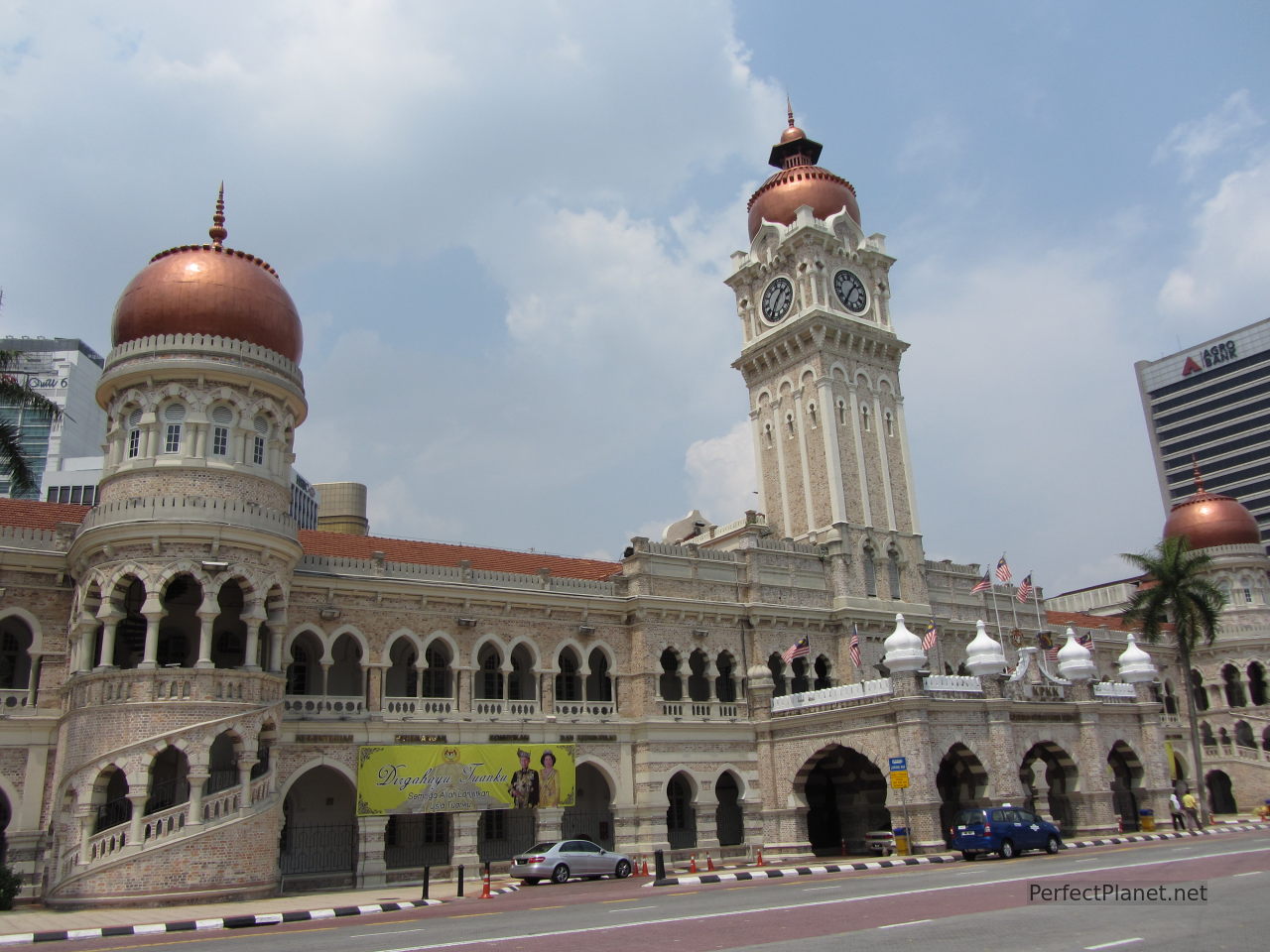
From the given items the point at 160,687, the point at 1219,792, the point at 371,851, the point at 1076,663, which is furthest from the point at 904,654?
the point at 1219,792

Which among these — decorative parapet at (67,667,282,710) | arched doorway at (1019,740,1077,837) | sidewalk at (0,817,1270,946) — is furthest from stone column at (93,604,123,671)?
arched doorway at (1019,740,1077,837)

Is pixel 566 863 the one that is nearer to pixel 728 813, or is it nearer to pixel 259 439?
pixel 728 813

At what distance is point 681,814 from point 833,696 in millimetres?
6745

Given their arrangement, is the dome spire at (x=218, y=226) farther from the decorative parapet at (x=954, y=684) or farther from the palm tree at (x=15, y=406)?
the decorative parapet at (x=954, y=684)

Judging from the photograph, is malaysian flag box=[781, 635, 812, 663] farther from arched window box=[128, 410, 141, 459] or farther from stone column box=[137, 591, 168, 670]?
arched window box=[128, 410, 141, 459]

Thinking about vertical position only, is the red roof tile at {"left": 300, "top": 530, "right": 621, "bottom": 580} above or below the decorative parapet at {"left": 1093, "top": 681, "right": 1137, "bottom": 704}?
above

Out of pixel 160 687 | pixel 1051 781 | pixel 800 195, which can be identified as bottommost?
pixel 1051 781

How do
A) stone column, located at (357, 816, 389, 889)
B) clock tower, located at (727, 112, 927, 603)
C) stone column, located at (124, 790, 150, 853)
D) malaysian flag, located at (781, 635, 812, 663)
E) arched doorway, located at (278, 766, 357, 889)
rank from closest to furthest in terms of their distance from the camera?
stone column, located at (124, 790, 150, 853) → stone column, located at (357, 816, 389, 889) → arched doorway, located at (278, 766, 357, 889) → malaysian flag, located at (781, 635, 812, 663) → clock tower, located at (727, 112, 927, 603)

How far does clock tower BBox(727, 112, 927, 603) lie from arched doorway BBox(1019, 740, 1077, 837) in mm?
8335

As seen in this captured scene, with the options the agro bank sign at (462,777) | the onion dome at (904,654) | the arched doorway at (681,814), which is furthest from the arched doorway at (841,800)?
the agro bank sign at (462,777)

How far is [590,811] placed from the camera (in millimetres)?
34125

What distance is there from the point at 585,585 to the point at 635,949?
22659mm

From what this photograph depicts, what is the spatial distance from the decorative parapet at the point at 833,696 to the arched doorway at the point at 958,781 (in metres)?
2.68

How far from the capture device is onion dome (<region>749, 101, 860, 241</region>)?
45.3 m
